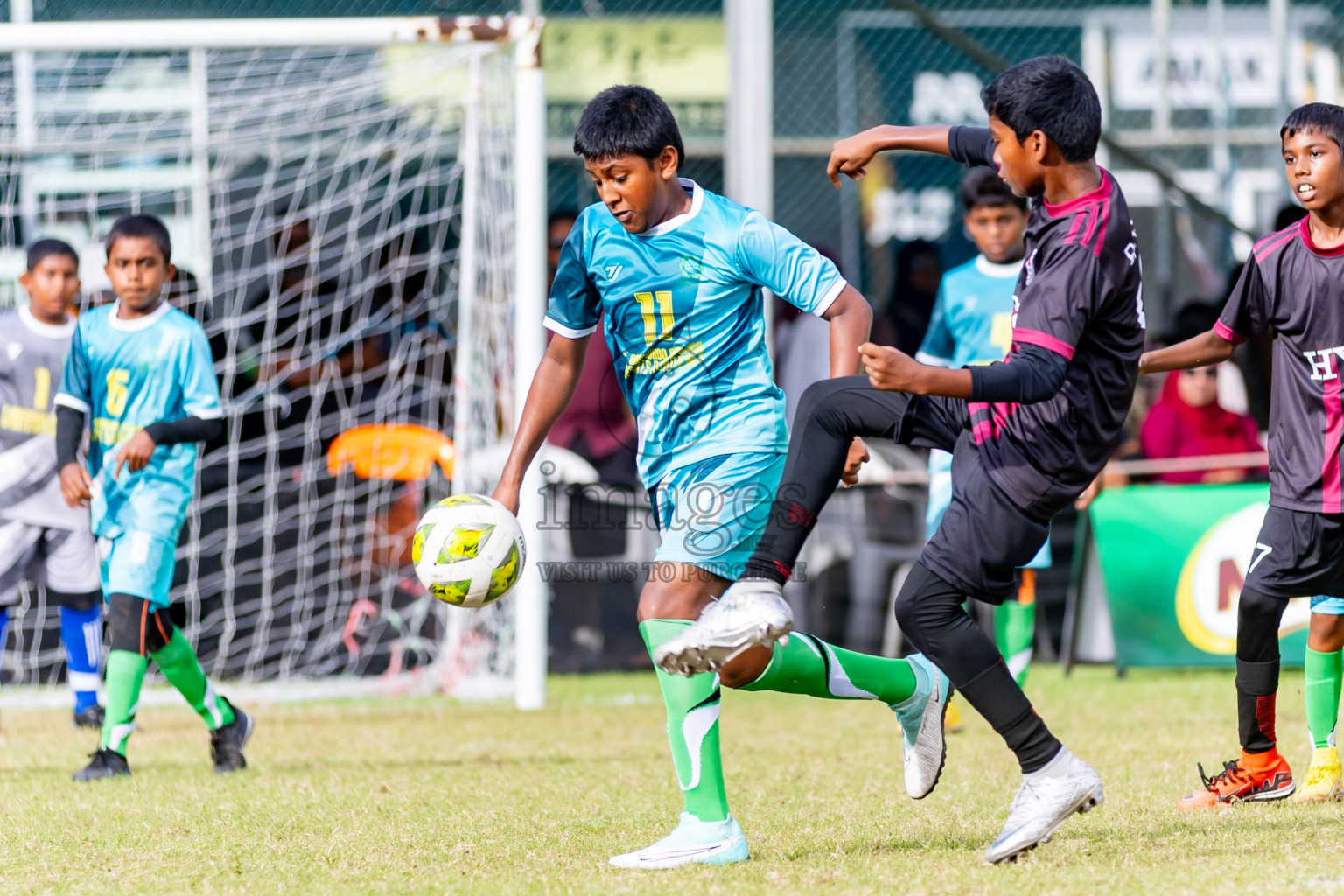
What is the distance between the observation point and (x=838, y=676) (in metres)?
4.06

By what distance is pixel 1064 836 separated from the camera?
395cm

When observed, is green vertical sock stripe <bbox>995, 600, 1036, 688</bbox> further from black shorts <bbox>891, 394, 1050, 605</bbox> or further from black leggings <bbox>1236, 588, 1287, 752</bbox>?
black shorts <bbox>891, 394, 1050, 605</bbox>

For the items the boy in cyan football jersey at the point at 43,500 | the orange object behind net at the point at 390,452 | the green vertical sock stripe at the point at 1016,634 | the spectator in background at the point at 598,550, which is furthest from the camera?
the spectator in background at the point at 598,550

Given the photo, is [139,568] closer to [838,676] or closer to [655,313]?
[655,313]

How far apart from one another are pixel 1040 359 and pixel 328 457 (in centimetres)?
604

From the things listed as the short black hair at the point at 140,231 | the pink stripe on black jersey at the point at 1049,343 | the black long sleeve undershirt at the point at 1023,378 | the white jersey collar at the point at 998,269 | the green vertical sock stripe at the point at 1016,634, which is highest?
the short black hair at the point at 140,231

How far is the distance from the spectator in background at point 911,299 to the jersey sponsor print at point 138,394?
541 centimetres

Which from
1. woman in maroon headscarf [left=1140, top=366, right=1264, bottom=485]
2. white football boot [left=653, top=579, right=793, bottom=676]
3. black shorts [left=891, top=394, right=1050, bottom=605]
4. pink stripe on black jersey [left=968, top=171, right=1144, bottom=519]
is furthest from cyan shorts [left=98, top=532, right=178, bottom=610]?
woman in maroon headscarf [left=1140, top=366, right=1264, bottom=485]

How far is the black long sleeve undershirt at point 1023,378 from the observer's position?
3.28 meters

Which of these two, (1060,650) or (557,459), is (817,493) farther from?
(1060,650)

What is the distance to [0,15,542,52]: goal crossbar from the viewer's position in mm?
7172

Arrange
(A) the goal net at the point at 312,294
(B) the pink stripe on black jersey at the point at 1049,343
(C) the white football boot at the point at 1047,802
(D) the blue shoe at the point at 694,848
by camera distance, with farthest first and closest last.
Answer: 1. (A) the goal net at the point at 312,294
2. (D) the blue shoe at the point at 694,848
3. (C) the white football boot at the point at 1047,802
4. (B) the pink stripe on black jersey at the point at 1049,343

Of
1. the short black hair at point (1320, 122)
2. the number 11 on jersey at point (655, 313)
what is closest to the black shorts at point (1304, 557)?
the short black hair at point (1320, 122)

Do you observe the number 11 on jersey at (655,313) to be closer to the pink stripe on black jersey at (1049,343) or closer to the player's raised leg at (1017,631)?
the pink stripe on black jersey at (1049,343)
